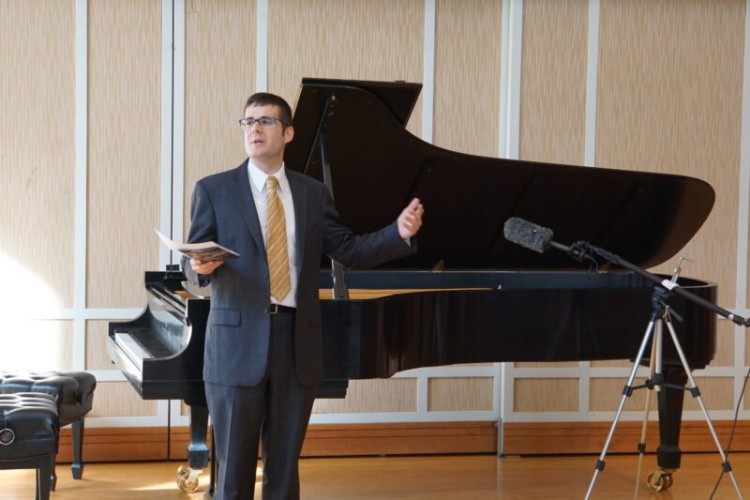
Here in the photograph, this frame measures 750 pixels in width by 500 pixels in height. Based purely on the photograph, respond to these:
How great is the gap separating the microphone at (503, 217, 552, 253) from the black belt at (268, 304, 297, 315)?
89 centimetres

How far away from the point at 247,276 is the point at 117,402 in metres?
2.62

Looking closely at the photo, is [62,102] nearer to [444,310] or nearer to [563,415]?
[444,310]

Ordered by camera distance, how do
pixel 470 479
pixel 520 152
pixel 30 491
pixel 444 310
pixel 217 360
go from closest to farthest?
pixel 217 360 → pixel 444 310 → pixel 30 491 → pixel 470 479 → pixel 520 152

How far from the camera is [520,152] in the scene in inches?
216

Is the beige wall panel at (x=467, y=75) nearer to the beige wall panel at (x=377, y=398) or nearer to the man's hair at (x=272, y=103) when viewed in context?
the beige wall panel at (x=377, y=398)

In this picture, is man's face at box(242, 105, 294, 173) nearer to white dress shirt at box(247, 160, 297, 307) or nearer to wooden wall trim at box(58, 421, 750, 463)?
white dress shirt at box(247, 160, 297, 307)

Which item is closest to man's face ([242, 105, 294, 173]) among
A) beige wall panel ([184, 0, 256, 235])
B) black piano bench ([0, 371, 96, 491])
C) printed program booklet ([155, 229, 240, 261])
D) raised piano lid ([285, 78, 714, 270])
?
printed program booklet ([155, 229, 240, 261])

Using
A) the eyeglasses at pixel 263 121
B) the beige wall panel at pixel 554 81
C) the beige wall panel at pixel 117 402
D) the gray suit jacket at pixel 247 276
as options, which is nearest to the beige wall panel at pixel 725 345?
the beige wall panel at pixel 554 81

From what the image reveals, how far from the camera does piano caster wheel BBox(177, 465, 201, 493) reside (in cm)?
459

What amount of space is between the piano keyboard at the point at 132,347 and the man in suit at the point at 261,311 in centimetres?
52

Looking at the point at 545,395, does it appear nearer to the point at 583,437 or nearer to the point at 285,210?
the point at 583,437

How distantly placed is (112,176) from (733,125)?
344 centimetres

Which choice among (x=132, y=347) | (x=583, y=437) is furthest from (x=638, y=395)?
(x=132, y=347)

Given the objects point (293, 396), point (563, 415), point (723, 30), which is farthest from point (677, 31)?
point (293, 396)
